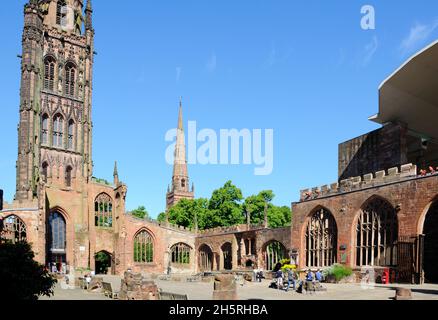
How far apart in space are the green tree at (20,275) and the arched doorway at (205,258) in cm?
4237

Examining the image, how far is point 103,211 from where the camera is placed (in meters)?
54.9

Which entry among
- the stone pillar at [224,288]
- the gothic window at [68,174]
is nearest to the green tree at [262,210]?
the gothic window at [68,174]

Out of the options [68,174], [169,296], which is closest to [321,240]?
[169,296]

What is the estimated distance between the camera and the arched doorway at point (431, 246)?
92.8 feet

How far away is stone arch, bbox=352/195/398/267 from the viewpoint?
27391mm

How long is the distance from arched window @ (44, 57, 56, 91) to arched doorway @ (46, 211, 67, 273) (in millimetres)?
13452

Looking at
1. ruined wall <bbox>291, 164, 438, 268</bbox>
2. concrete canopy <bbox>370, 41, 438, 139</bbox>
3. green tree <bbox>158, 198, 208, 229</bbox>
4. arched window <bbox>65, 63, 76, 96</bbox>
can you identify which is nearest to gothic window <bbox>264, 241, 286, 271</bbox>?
ruined wall <bbox>291, 164, 438, 268</bbox>

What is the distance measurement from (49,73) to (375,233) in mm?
39656

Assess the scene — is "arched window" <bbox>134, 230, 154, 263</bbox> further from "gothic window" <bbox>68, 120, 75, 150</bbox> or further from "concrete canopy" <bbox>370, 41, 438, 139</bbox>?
"concrete canopy" <bbox>370, 41, 438, 139</bbox>

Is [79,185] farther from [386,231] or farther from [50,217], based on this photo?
[386,231]

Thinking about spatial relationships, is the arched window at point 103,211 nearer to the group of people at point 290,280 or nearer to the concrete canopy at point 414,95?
the concrete canopy at point 414,95

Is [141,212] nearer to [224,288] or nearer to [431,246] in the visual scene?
[431,246]
